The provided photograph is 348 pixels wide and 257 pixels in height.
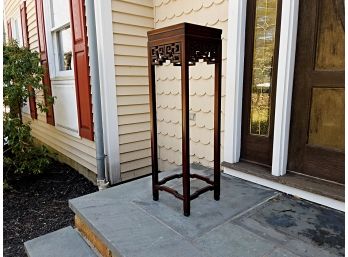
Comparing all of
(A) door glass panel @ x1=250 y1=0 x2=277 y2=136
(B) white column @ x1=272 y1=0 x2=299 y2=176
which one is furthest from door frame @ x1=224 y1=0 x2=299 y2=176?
(A) door glass panel @ x1=250 y1=0 x2=277 y2=136

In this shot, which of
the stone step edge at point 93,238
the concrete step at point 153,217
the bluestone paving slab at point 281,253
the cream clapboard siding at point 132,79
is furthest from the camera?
the cream clapboard siding at point 132,79

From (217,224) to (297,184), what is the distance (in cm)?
65

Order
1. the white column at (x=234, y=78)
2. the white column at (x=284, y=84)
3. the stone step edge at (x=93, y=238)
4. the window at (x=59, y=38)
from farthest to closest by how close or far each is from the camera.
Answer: the window at (x=59, y=38) < the white column at (x=234, y=78) < the white column at (x=284, y=84) < the stone step edge at (x=93, y=238)

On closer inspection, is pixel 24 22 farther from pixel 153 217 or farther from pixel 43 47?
pixel 153 217

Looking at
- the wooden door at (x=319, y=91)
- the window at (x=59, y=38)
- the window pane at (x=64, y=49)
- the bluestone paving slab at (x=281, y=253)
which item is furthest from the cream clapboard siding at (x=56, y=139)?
the bluestone paving slab at (x=281, y=253)

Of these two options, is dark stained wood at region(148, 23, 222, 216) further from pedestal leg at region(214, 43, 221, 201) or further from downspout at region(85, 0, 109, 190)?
downspout at region(85, 0, 109, 190)

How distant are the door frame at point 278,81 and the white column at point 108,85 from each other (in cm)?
130

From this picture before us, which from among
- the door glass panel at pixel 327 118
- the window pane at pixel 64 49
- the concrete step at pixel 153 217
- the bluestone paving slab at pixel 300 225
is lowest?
the concrete step at pixel 153 217

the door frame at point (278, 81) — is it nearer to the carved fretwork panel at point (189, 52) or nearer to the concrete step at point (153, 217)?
the concrete step at point (153, 217)

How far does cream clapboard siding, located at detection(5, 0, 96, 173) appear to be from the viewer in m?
3.40

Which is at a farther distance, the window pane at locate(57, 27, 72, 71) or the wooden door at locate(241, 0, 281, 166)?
the window pane at locate(57, 27, 72, 71)

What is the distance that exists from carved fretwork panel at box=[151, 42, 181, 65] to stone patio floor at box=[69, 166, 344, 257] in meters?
0.94

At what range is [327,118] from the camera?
172 centimetres

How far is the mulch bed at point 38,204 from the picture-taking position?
2328mm
